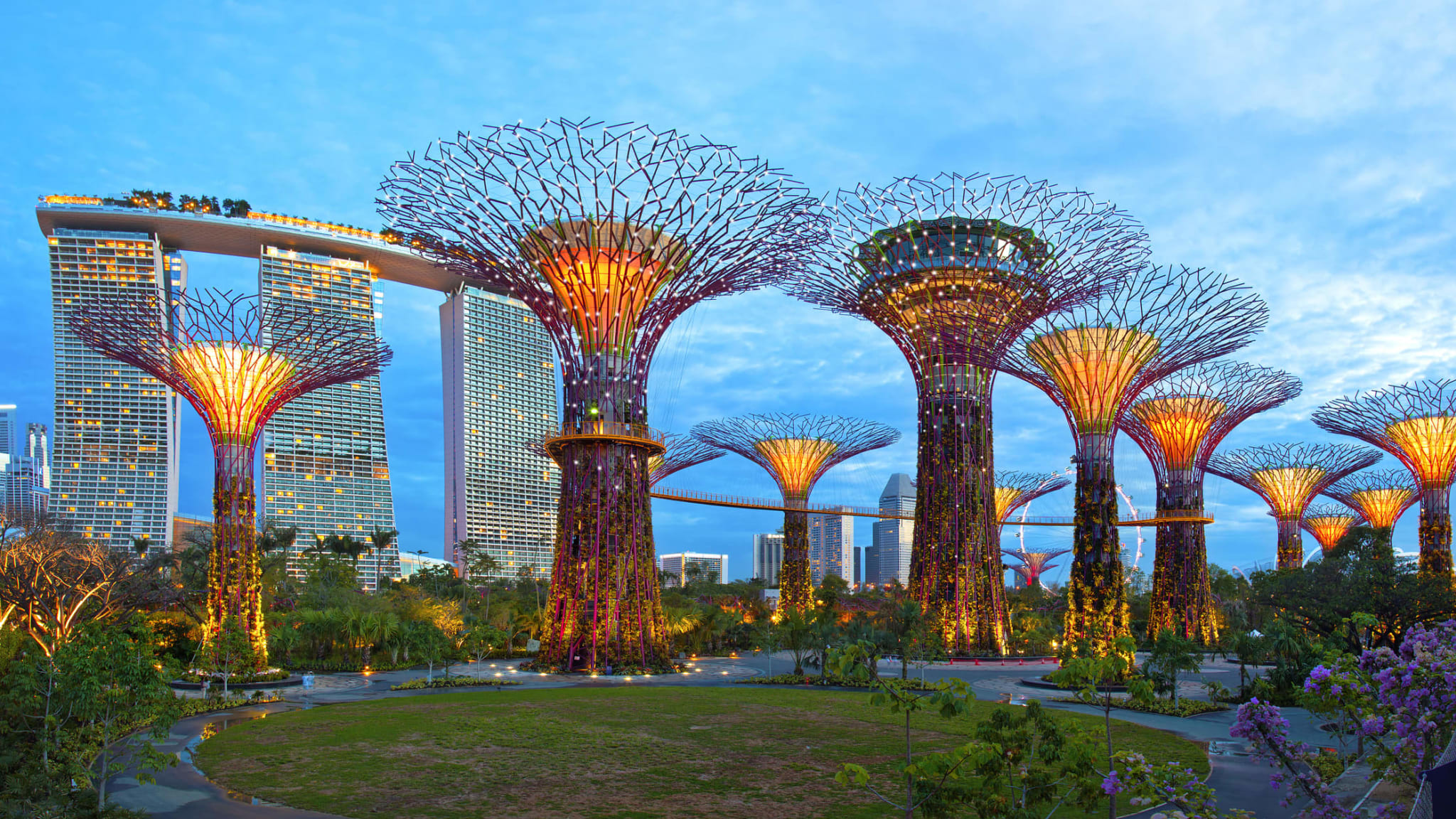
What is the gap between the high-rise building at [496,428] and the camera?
121 m

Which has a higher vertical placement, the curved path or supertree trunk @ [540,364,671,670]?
supertree trunk @ [540,364,671,670]

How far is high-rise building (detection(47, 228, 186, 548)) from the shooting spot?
307ft

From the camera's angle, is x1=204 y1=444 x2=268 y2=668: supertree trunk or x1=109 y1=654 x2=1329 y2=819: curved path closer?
x1=109 y1=654 x2=1329 y2=819: curved path

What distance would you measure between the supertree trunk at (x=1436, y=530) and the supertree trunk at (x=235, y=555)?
157ft

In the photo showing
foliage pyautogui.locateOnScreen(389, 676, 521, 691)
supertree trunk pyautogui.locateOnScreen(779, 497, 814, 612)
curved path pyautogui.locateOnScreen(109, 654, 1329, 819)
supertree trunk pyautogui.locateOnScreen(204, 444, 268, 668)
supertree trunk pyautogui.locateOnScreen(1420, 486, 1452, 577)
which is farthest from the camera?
supertree trunk pyautogui.locateOnScreen(779, 497, 814, 612)

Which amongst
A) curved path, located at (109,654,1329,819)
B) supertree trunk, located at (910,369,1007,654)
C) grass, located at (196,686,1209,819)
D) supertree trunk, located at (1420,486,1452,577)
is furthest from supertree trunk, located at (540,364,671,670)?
supertree trunk, located at (1420,486,1452,577)

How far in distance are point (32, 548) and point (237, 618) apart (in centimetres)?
531

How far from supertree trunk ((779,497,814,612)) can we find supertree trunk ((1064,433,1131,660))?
57.5 ft

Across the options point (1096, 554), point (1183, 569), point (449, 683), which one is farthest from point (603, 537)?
point (1183, 569)

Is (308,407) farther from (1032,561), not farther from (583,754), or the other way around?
(583,754)

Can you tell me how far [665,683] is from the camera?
27359 mm

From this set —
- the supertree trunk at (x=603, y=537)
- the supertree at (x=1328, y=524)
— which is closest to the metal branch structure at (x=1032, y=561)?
the supertree at (x=1328, y=524)

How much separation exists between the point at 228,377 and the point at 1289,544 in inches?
2199

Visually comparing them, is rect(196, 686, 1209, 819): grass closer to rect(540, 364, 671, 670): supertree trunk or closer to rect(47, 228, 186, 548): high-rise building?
rect(540, 364, 671, 670): supertree trunk
